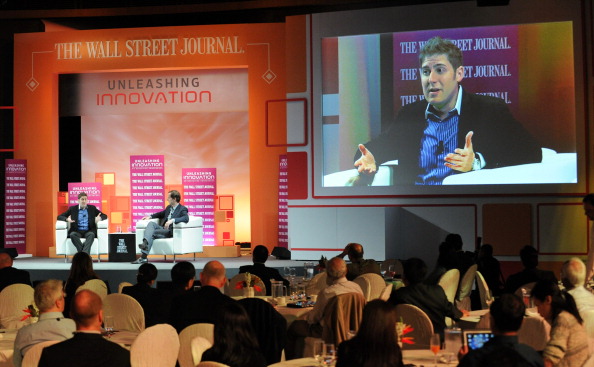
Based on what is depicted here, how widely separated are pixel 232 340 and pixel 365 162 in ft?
28.4

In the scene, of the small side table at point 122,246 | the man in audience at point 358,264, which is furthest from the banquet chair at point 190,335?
the small side table at point 122,246

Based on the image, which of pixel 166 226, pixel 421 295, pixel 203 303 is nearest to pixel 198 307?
pixel 203 303

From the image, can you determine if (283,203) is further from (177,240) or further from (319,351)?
(319,351)

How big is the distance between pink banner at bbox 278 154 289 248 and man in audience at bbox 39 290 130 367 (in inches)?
392

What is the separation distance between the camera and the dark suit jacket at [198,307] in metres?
4.50

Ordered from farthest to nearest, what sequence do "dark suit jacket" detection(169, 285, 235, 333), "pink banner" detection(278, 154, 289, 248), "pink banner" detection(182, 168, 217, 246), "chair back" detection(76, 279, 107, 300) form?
"pink banner" detection(182, 168, 217, 246) → "pink banner" detection(278, 154, 289, 248) → "chair back" detection(76, 279, 107, 300) → "dark suit jacket" detection(169, 285, 235, 333)

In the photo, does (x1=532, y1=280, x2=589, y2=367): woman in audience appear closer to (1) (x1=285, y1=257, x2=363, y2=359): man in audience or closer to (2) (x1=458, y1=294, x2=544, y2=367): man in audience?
(2) (x1=458, y1=294, x2=544, y2=367): man in audience

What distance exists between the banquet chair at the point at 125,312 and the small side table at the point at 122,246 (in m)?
7.28

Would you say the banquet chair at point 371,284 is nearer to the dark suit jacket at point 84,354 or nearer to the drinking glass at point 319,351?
the drinking glass at point 319,351

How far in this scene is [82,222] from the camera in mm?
12250

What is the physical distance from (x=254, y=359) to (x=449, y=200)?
840 centimetres

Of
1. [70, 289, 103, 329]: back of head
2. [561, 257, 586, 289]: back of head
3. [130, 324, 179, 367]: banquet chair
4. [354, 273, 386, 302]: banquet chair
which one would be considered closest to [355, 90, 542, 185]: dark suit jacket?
[354, 273, 386, 302]: banquet chair

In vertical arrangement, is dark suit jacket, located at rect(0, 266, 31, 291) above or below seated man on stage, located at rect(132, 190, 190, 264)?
below

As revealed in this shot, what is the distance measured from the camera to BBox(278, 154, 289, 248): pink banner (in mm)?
13055
